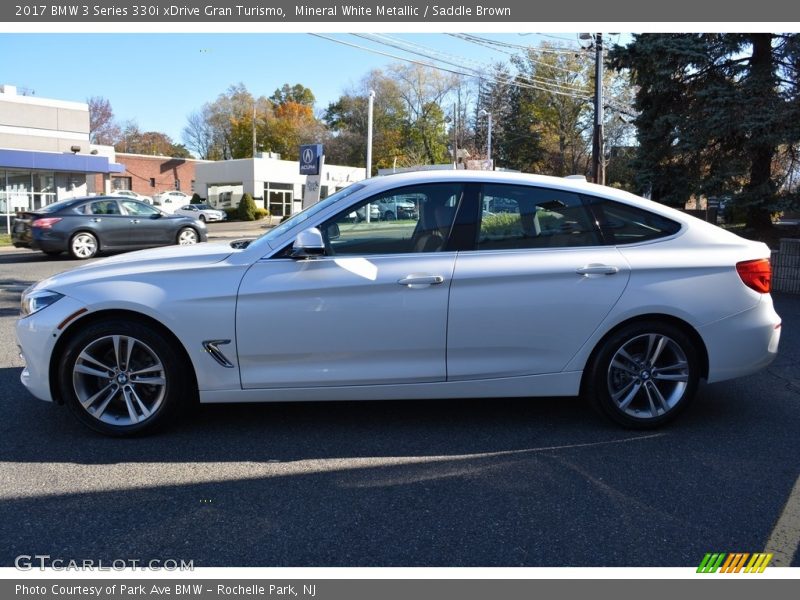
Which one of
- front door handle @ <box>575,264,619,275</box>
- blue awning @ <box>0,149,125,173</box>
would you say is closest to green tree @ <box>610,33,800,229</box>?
front door handle @ <box>575,264,619,275</box>

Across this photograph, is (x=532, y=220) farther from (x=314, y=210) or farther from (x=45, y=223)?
(x=45, y=223)

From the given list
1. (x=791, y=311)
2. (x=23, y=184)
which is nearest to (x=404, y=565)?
(x=791, y=311)

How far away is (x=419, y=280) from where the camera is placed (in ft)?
13.9

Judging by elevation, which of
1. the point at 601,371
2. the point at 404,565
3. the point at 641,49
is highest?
the point at 641,49

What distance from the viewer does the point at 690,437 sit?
4.48 m

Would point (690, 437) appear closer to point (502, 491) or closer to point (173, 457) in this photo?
point (502, 491)

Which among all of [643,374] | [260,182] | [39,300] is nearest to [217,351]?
[39,300]

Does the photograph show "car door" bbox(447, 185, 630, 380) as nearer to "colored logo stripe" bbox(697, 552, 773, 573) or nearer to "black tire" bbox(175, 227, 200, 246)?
"colored logo stripe" bbox(697, 552, 773, 573)

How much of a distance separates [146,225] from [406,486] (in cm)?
1535

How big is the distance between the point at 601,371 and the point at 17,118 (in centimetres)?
3346

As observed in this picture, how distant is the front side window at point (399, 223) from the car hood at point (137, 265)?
0.73 metres

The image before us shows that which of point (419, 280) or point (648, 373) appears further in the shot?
point (648, 373)

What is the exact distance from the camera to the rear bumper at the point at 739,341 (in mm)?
4484

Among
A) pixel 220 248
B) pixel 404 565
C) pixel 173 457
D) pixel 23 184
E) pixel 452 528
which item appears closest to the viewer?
pixel 404 565
